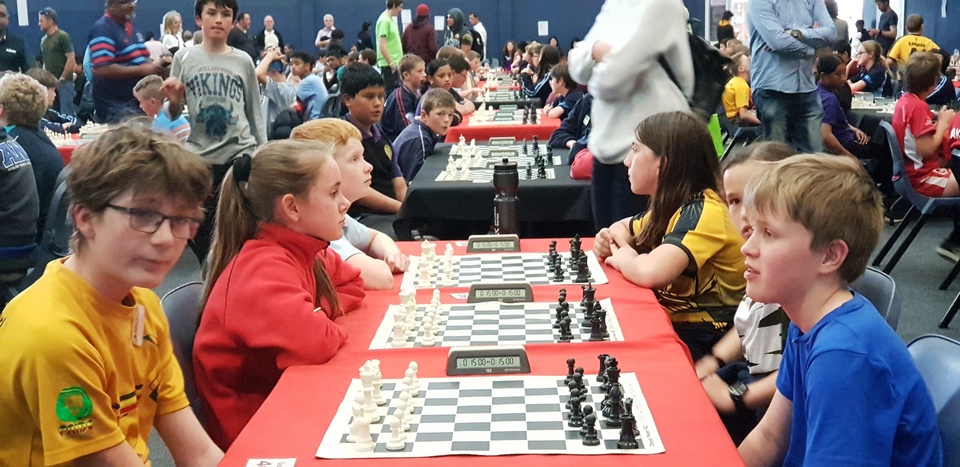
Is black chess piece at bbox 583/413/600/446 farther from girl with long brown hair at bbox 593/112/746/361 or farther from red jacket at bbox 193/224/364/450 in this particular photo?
girl with long brown hair at bbox 593/112/746/361

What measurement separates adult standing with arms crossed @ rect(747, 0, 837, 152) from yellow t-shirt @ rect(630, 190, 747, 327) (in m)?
3.23

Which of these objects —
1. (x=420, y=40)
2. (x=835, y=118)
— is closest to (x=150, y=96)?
(x=835, y=118)

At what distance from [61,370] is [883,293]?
6.22 ft

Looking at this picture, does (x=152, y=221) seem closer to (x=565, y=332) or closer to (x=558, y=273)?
(x=565, y=332)

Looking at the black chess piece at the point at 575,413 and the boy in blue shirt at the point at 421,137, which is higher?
the black chess piece at the point at 575,413

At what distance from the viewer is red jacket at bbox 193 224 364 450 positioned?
2.06 m

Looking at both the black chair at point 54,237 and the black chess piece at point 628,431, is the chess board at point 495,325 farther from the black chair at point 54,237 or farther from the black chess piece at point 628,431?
the black chair at point 54,237

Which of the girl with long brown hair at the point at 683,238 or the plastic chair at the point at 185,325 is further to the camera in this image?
the girl with long brown hair at the point at 683,238

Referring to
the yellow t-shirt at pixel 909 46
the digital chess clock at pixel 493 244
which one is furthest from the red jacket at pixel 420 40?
the digital chess clock at pixel 493 244

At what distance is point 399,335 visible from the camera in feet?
7.29

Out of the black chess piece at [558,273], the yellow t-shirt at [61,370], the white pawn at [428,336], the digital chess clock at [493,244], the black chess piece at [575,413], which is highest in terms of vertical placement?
the yellow t-shirt at [61,370]

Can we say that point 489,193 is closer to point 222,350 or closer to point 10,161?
point 10,161

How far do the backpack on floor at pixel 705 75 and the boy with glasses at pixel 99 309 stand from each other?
2704 millimetres

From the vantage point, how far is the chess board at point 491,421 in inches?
62.4
